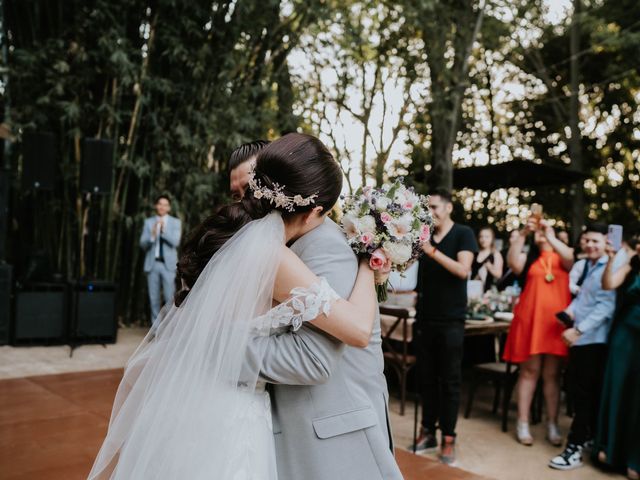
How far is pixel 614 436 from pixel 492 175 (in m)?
5.08

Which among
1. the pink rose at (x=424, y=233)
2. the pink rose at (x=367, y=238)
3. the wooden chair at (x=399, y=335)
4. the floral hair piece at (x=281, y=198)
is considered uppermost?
the floral hair piece at (x=281, y=198)

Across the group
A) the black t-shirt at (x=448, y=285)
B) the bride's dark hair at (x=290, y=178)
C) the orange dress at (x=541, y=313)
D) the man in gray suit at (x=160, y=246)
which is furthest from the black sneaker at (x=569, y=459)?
the man in gray suit at (x=160, y=246)

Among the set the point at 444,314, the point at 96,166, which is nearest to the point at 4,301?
the point at 96,166

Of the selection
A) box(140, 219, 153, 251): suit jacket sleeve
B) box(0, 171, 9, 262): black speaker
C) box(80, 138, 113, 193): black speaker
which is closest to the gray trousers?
box(140, 219, 153, 251): suit jacket sleeve

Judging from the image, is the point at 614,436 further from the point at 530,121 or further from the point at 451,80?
the point at 530,121

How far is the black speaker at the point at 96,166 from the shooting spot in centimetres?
690

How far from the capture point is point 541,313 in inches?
174

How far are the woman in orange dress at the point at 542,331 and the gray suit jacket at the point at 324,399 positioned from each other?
314 centimetres

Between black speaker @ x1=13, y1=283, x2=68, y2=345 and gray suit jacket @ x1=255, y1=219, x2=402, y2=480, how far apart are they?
6.09 metres

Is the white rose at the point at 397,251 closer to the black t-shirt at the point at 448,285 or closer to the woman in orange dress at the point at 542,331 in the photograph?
the black t-shirt at the point at 448,285

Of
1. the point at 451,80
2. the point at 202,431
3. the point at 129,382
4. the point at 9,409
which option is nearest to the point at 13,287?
the point at 9,409

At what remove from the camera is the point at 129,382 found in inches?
72.8

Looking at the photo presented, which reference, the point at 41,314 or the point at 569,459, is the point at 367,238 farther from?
the point at 41,314

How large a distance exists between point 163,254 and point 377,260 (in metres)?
6.29
